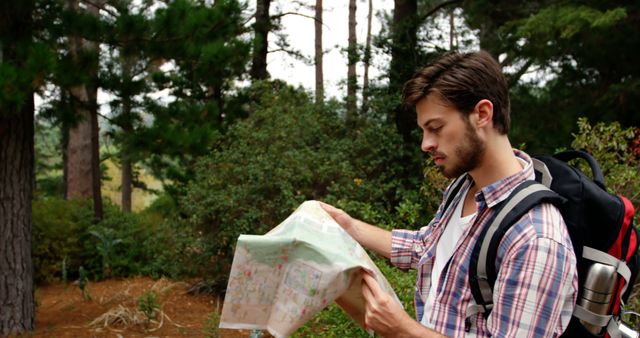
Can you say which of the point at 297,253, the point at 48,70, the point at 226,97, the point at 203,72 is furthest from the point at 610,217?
the point at 226,97

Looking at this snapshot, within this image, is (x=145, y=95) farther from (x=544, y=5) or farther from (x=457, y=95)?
(x=544, y=5)

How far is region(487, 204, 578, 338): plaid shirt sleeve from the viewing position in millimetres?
1429

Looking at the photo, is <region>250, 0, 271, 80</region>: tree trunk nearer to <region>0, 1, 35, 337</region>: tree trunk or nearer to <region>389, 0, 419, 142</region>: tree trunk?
<region>389, 0, 419, 142</region>: tree trunk

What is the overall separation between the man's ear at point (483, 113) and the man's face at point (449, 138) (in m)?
0.03

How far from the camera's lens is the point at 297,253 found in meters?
1.77

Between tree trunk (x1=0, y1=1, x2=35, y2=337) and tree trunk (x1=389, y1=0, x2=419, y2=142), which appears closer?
tree trunk (x1=0, y1=1, x2=35, y2=337)

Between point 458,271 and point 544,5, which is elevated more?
point 544,5

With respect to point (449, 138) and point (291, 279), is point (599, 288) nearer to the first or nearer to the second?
point (449, 138)

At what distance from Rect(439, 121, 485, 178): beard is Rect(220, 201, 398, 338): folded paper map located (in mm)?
363

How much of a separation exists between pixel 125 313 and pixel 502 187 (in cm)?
581

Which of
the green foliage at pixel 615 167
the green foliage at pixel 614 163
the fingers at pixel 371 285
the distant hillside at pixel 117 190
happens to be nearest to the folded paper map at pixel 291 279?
the fingers at pixel 371 285

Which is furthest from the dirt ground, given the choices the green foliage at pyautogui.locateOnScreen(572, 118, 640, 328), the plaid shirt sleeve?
the plaid shirt sleeve

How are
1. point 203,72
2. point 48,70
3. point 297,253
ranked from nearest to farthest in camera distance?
point 297,253, point 48,70, point 203,72

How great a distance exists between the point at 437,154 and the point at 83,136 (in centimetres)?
1278
